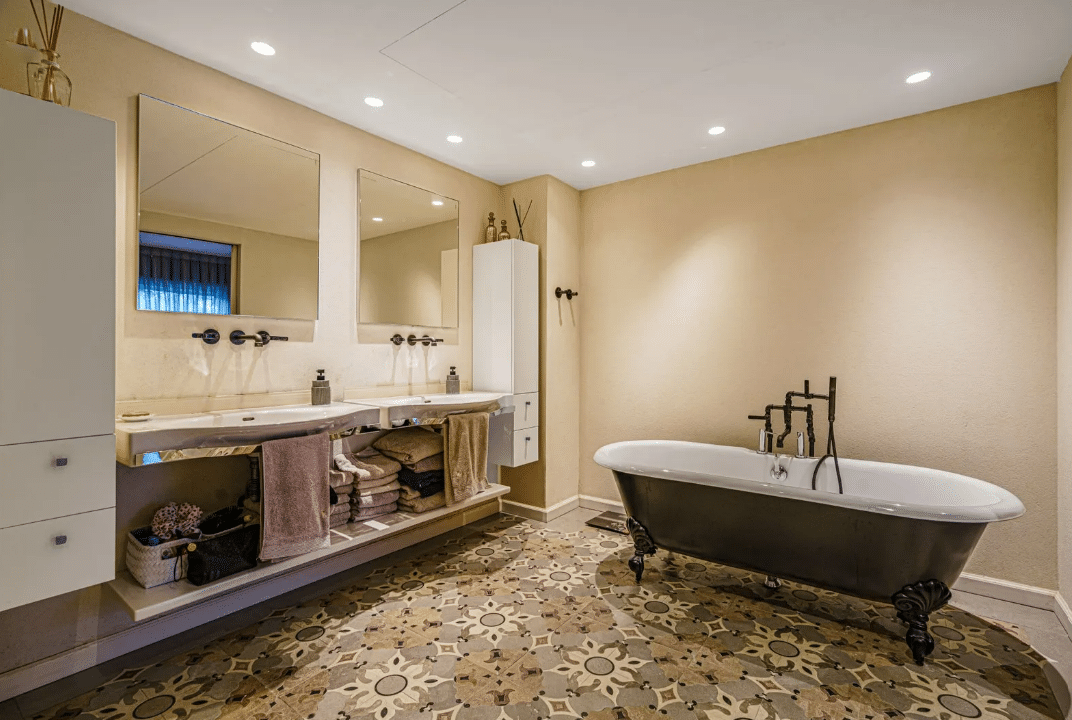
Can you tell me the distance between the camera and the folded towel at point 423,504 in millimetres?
2805

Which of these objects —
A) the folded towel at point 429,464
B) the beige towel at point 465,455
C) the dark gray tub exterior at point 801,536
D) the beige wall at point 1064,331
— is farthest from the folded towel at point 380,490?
the beige wall at point 1064,331

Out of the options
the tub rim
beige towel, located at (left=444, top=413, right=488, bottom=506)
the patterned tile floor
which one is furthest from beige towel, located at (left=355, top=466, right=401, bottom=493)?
the tub rim

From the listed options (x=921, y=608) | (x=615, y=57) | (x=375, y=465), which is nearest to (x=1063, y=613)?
(x=921, y=608)

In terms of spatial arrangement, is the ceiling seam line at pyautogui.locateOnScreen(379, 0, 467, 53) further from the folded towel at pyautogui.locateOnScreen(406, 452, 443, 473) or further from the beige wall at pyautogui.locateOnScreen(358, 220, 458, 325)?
the folded towel at pyautogui.locateOnScreen(406, 452, 443, 473)

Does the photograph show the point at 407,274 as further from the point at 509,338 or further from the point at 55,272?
the point at 55,272

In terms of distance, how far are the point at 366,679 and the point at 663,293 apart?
289cm

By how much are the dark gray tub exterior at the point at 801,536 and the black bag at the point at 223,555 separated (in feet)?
5.74

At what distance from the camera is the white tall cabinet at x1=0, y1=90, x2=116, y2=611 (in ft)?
4.89

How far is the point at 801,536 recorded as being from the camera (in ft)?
7.44

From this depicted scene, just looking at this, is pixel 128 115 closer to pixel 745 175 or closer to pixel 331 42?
pixel 331 42

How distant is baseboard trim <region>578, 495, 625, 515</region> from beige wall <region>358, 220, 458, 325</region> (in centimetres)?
173

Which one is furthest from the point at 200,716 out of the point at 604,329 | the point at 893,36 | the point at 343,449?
the point at 893,36

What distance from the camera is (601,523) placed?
361 cm

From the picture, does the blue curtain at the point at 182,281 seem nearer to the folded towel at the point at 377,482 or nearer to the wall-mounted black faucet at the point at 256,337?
the wall-mounted black faucet at the point at 256,337
